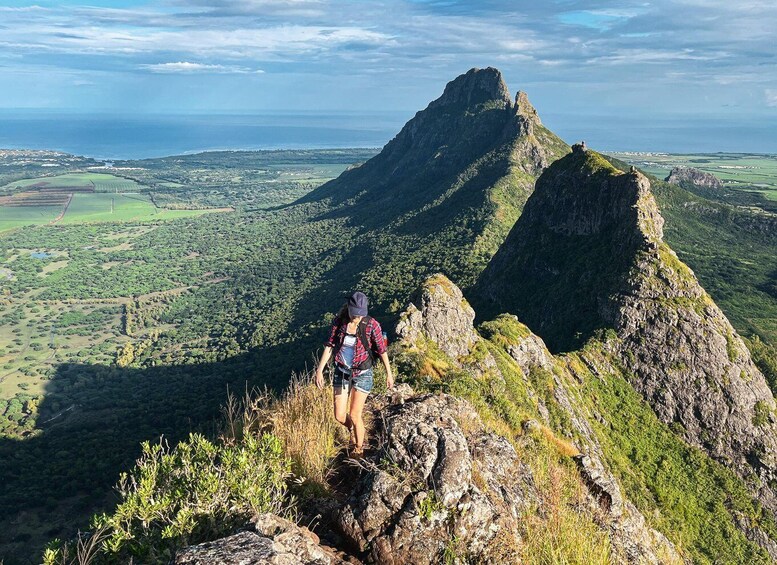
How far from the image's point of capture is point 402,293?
288 feet

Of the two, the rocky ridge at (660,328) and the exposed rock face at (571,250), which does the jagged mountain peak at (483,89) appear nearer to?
the exposed rock face at (571,250)

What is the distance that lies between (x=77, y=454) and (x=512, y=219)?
327 feet

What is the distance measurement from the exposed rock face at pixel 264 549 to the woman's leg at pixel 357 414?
9.08 feet

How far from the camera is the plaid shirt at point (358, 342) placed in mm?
11156

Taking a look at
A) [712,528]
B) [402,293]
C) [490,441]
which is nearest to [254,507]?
[490,441]

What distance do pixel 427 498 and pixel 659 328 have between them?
47593mm

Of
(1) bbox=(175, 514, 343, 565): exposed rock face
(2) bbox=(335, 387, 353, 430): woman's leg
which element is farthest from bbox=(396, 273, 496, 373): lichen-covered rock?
(1) bbox=(175, 514, 343, 565): exposed rock face

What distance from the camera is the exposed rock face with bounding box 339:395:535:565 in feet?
26.6

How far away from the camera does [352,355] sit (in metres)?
11.2

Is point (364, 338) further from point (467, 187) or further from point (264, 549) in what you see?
point (467, 187)

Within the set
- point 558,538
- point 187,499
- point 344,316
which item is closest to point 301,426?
point 344,316

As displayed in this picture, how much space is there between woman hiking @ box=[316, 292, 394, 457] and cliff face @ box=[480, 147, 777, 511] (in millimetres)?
44796

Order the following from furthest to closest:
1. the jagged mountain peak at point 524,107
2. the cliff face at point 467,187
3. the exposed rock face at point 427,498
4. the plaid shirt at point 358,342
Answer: the jagged mountain peak at point 524,107 < the cliff face at point 467,187 < the plaid shirt at point 358,342 < the exposed rock face at point 427,498

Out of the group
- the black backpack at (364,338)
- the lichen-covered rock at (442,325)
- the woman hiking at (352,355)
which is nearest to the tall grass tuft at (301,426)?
the woman hiking at (352,355)
